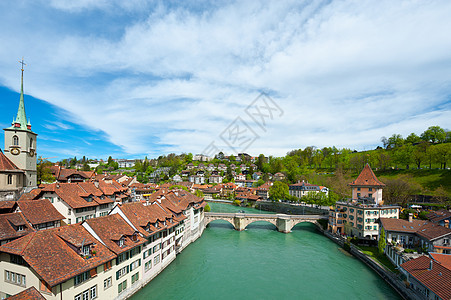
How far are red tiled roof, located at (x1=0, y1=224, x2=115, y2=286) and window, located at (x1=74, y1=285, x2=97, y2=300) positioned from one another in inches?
69.4

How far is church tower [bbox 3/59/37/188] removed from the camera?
2872 cm

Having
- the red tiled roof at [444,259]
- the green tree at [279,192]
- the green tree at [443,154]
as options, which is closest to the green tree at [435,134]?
the green tree at [443,154]

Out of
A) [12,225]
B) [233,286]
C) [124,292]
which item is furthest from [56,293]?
[233,286]

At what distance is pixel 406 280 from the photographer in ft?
81.1

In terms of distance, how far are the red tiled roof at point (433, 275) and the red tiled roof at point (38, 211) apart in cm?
3457

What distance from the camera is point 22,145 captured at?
29.2m

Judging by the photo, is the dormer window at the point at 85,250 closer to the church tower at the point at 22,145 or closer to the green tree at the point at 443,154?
the church tower at the point at 22,145

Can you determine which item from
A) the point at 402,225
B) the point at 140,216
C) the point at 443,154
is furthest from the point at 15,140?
the point at 443,154

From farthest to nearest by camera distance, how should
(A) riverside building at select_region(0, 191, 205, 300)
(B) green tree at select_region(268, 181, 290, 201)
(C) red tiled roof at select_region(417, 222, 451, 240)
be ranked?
(B) green tree at select_region(268, 181, 290, 201) → (C) red tiled roof at select_region(417, 222, 451, 240) → (A) riverside building at select_region(0, 191, 205, 300)

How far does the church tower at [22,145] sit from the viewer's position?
28.7 meters

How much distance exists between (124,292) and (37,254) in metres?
8.65

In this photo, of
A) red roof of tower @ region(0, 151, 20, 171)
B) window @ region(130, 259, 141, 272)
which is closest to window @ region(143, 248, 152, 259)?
window @ region(130, 259, 141, 272)

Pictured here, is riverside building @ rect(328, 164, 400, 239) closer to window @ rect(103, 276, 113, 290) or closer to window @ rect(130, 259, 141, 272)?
window @ rect(130, 259, 141, 272)

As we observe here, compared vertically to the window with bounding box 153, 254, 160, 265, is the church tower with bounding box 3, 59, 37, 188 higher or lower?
higher
